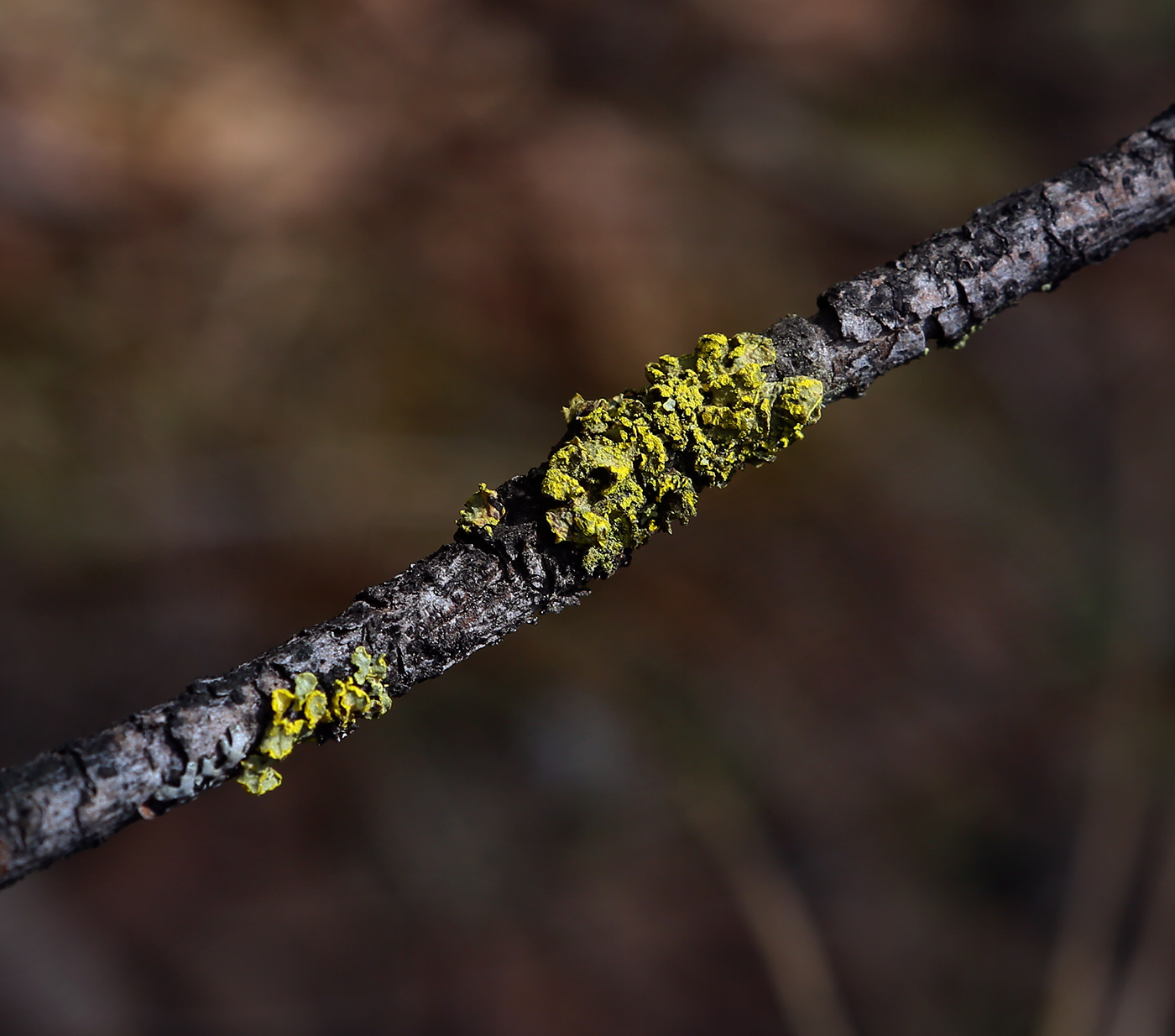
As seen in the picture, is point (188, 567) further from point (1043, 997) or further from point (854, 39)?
point (854, 39)

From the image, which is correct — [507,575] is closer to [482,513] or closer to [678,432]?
[482,513]

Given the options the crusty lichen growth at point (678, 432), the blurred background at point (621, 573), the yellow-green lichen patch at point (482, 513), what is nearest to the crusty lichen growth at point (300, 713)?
the yellow-green lichen patch at point (482, 513)

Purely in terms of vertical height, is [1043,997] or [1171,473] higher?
[1171,473]

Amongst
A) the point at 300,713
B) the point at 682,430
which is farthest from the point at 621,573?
the point at 300,713

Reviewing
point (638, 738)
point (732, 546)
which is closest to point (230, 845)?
point (638, 738)

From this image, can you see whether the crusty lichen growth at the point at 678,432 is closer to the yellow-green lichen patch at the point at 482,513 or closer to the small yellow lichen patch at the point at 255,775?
the yellow-green lichen patch at the point at 482,513
